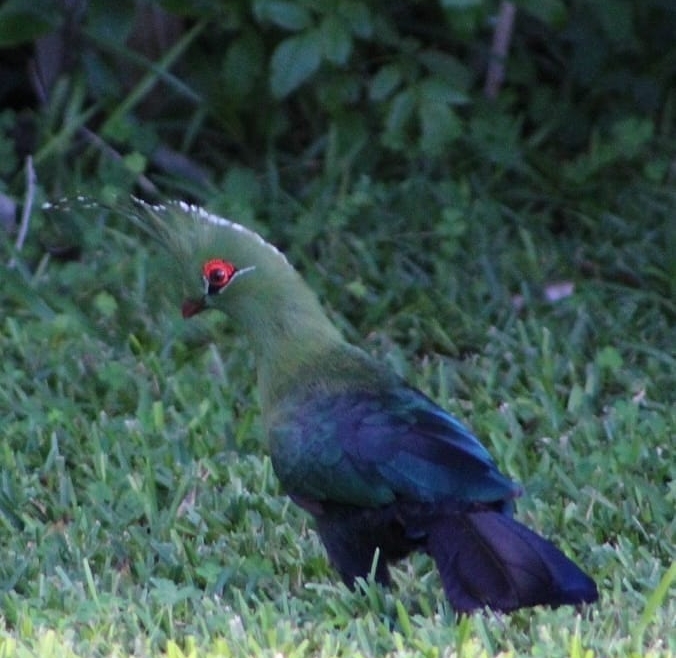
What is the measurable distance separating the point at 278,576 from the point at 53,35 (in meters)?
3.20

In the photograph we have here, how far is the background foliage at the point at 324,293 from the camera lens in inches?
144

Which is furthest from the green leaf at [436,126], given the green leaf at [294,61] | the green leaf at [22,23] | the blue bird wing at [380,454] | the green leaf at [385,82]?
the blue bird wing at [380,454]

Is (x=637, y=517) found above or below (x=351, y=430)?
below

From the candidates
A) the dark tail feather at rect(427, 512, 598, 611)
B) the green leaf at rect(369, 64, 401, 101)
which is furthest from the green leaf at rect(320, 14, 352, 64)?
the dark tail feather at rect(427, 512, 598, 611)

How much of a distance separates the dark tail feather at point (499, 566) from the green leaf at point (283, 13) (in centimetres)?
253

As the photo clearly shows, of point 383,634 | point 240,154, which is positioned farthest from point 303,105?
point 383,634

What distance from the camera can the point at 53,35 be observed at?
6.37 m

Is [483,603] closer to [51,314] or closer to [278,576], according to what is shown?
[278,576]

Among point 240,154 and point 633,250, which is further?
point 240,154

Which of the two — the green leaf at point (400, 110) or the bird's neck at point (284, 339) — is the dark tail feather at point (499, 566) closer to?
the bird's neck at point (284, 339)

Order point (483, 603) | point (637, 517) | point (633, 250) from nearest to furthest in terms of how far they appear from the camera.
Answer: point (483, 603)
point (637, 517)
point (633, 250)

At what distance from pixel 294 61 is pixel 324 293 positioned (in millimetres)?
802

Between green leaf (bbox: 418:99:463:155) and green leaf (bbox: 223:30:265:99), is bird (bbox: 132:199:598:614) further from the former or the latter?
green leaf (bbox: 223:30:265:99)

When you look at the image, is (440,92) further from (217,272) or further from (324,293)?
(217,272)
